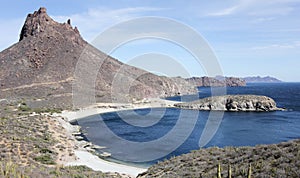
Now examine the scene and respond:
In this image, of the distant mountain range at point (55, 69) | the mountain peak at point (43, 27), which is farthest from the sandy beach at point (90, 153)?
the mountain peak at point (43, 27)

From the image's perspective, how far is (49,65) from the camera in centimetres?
9656

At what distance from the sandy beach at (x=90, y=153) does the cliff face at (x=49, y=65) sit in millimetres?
7546

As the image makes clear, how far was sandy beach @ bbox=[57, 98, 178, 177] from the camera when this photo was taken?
1104 inches

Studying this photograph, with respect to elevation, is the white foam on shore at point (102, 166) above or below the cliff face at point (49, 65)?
below

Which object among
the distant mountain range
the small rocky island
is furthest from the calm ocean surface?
the distant mountain range

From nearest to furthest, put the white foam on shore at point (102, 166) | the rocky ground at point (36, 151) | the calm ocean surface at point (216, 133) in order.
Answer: the rocky ground at point (36, 151)
the white foam on shore at point (102, 166)
the calm ocean surface at point (216, 133)

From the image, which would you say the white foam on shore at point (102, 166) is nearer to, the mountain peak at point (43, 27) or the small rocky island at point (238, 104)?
the small rocky island at point (238, 104)

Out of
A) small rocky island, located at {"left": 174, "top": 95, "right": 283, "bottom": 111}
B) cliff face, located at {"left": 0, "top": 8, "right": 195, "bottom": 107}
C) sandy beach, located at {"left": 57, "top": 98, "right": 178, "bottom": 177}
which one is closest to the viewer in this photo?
sandy beach, located at {"left": 57, "top": 98, "right": 178, "bottom": 177}

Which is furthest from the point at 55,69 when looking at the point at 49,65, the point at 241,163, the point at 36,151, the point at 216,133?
the point at 241,163

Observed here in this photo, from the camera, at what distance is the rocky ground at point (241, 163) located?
43.6 feet

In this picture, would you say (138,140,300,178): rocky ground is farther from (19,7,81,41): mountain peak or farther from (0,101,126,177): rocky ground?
(19,7,81,41): mountain peak

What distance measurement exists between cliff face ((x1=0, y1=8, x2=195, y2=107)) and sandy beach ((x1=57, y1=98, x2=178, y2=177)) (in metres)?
7.55

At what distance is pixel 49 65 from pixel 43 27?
2508cm

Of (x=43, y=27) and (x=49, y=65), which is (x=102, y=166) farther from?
(x=43, y=27)
